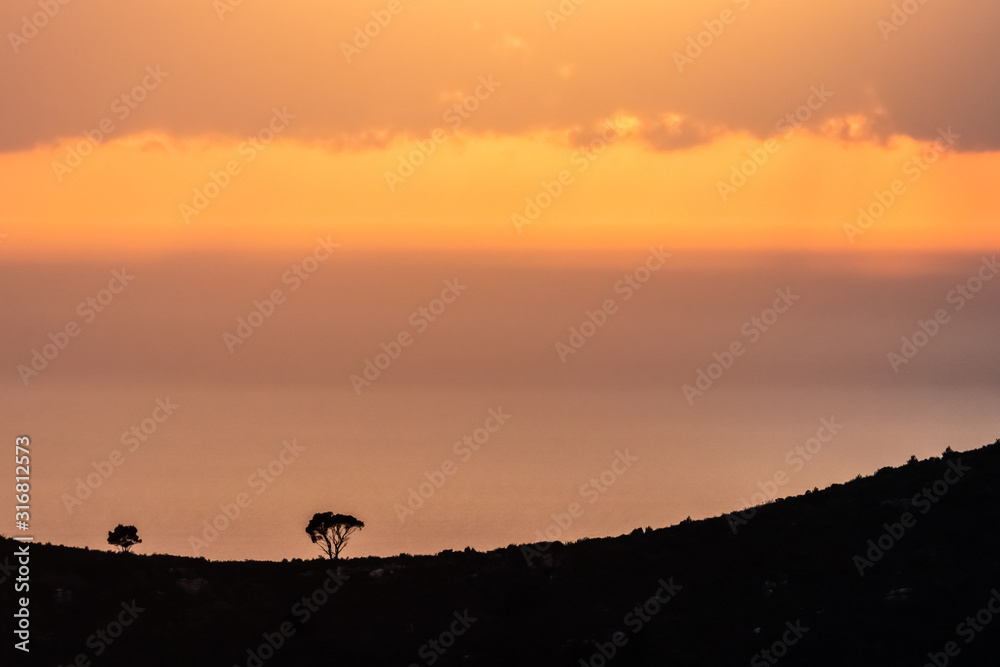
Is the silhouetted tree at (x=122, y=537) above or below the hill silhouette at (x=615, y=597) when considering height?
above

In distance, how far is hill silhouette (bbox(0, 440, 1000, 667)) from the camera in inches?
2608

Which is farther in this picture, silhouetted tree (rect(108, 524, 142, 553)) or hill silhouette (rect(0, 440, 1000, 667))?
silhouetted tree (rect(108, 524, 142, 553))

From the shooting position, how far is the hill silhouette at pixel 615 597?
66250 millimetres

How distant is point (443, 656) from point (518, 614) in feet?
16.8

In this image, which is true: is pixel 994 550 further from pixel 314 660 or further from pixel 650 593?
pixel 314 660

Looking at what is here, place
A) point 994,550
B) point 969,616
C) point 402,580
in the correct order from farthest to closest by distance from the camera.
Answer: point 402,580
point 994,550
point 969,616

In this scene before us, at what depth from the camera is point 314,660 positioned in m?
70.0

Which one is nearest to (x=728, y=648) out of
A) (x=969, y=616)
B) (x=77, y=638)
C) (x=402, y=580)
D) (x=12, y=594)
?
(x=969, y=616)

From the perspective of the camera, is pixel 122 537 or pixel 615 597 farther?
pixel 122 537

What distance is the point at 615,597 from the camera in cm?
7312

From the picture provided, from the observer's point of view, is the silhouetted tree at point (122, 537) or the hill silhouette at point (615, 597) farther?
the silhouetted tree at point (122, 537)

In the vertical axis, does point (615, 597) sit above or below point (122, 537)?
below

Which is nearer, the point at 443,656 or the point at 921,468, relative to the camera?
the point at 443,656

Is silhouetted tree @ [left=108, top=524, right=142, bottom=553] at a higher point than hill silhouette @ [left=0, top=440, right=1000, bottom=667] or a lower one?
higher
